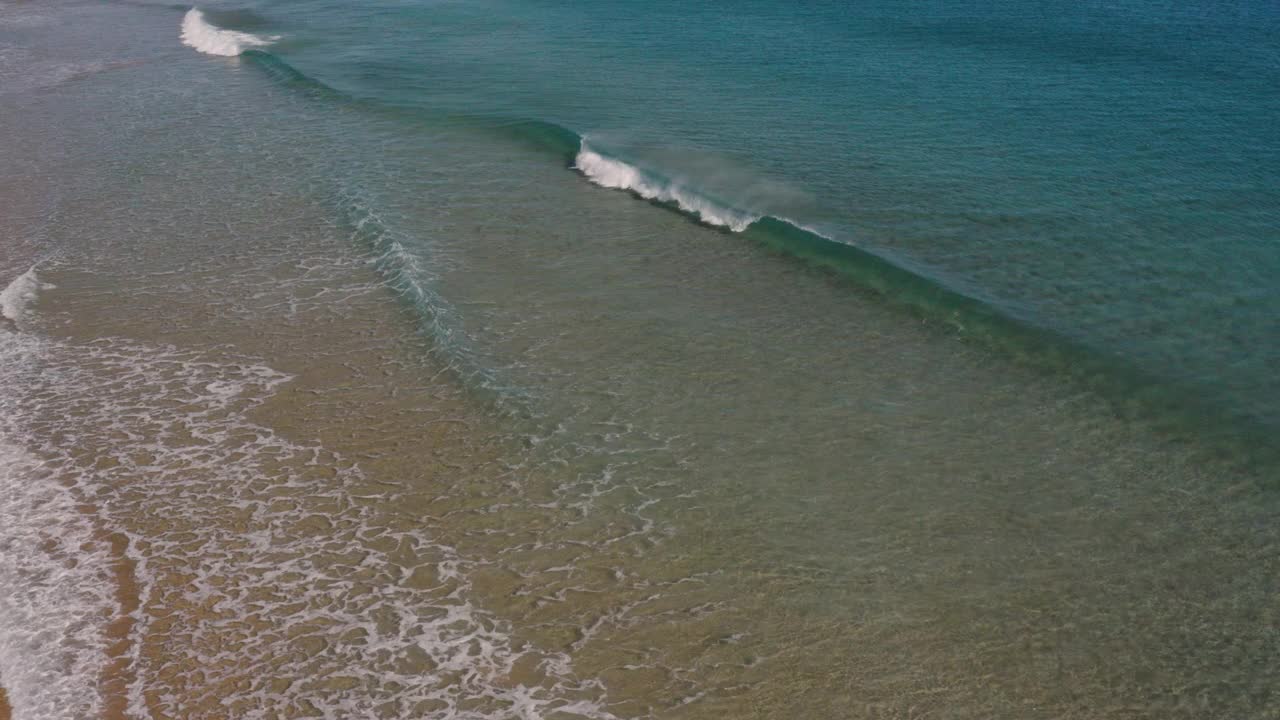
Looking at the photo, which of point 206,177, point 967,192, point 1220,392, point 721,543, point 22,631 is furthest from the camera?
point 206,177

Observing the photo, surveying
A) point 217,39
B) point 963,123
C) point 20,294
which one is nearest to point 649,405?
point 20,294

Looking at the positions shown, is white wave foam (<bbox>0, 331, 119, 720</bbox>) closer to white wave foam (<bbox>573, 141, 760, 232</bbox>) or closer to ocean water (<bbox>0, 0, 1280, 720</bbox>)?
ocean water (<bbox>0, 0, 1280, 720</bbox>)

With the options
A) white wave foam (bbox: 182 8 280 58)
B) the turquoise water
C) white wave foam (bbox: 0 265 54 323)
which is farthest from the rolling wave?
white wave foam (bbox: 182 8 280 58)

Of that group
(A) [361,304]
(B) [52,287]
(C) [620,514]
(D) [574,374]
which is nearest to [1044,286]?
(D) [574,374]

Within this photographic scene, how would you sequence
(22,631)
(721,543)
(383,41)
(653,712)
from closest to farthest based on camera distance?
(653,712)
(22,631)
(721,543)
(383,41)

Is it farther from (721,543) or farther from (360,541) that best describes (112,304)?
(721,543)

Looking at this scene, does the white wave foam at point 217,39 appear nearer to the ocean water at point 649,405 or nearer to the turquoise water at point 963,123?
the turquoise water at point 963,123

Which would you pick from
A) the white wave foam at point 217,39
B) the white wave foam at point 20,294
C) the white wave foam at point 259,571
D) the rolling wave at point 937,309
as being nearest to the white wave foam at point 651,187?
the rolling wave at point 937,309
